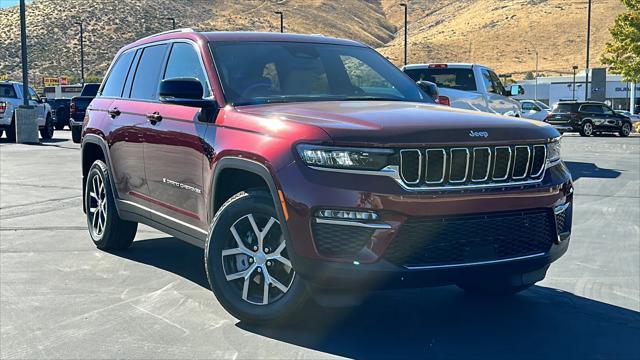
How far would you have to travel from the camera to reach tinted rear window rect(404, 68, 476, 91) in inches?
624

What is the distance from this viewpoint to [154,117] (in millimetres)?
5859

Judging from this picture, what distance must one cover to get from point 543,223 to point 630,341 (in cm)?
91

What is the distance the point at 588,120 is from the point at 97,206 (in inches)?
1136

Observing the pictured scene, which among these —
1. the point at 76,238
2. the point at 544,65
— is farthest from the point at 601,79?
the point at 544,65

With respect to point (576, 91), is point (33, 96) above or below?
below

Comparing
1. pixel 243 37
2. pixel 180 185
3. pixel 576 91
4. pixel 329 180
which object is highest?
pixel 576 91

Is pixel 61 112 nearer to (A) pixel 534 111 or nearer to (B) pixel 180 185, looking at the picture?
(A) pixel 534 111

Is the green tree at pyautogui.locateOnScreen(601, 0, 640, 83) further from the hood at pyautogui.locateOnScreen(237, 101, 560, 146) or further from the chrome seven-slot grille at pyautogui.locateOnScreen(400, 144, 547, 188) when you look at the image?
the chrome seven-slot grille at pyautogui.locateOnScreen(400, 144, 547, 188)

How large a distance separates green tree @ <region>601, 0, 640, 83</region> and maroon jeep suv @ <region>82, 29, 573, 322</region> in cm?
3795

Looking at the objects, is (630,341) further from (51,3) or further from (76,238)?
(51,3)

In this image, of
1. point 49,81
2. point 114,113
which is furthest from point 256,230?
point 49,81

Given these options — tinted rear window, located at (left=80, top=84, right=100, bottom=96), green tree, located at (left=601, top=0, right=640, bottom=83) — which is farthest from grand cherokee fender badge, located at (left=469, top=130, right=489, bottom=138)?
green tree, located at (left=601, top=0, right=640, bottom=83)

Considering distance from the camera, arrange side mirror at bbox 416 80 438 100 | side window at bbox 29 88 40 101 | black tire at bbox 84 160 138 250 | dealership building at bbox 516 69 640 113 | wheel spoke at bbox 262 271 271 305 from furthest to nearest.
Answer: dealership building at bbox 516 69 640 113 → side window at bbox 29 88 40 101 → black tire at bbox 84 160 138 250 → side mirror at bbox 416 80 438 100 → wheel spoke at bbox 262 271 271 305

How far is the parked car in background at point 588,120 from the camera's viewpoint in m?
32.2
